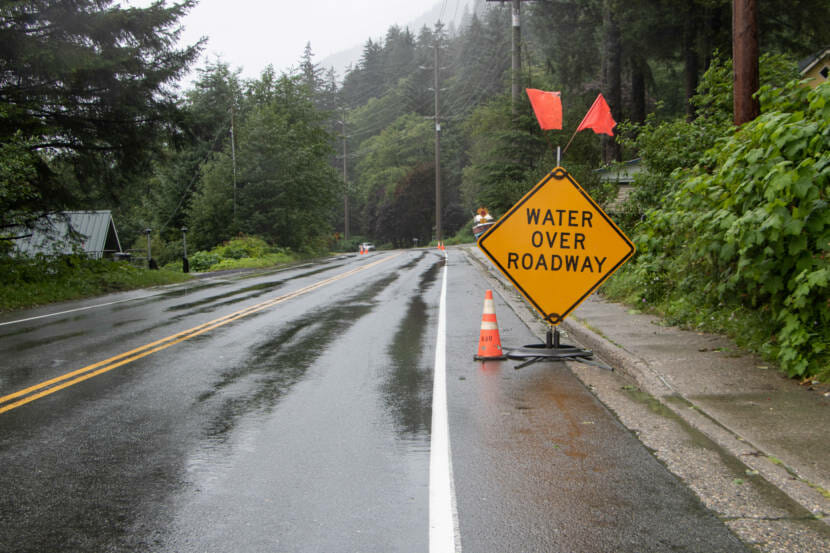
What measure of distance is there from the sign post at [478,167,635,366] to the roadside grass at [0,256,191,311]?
41.0 ft

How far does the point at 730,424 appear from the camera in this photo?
5172 mm

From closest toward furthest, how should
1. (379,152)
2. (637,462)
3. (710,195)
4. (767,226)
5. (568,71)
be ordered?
1. (637,462)
2. (767,226)
3. (710,195)
4. (568,71)
5. (379,152)

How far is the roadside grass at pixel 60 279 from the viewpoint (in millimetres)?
16469

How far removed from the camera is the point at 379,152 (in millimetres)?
89562

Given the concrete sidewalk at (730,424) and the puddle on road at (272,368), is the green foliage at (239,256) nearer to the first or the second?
the puddle on road at (272,368)

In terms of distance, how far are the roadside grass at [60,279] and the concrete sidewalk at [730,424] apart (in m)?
13.0

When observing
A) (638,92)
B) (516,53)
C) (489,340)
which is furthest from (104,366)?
(516,53)

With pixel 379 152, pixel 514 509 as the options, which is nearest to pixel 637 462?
pixel 514 509

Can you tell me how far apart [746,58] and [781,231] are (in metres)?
4.04

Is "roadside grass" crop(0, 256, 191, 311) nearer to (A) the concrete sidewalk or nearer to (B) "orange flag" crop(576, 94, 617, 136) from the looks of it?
(A) the concrete sidewalk

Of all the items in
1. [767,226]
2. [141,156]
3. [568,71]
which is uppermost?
[568,71]

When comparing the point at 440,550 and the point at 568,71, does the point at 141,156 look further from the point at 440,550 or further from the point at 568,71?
the point at 568,71

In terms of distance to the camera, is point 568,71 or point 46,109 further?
point 568,71

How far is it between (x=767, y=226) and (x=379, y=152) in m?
85.5
